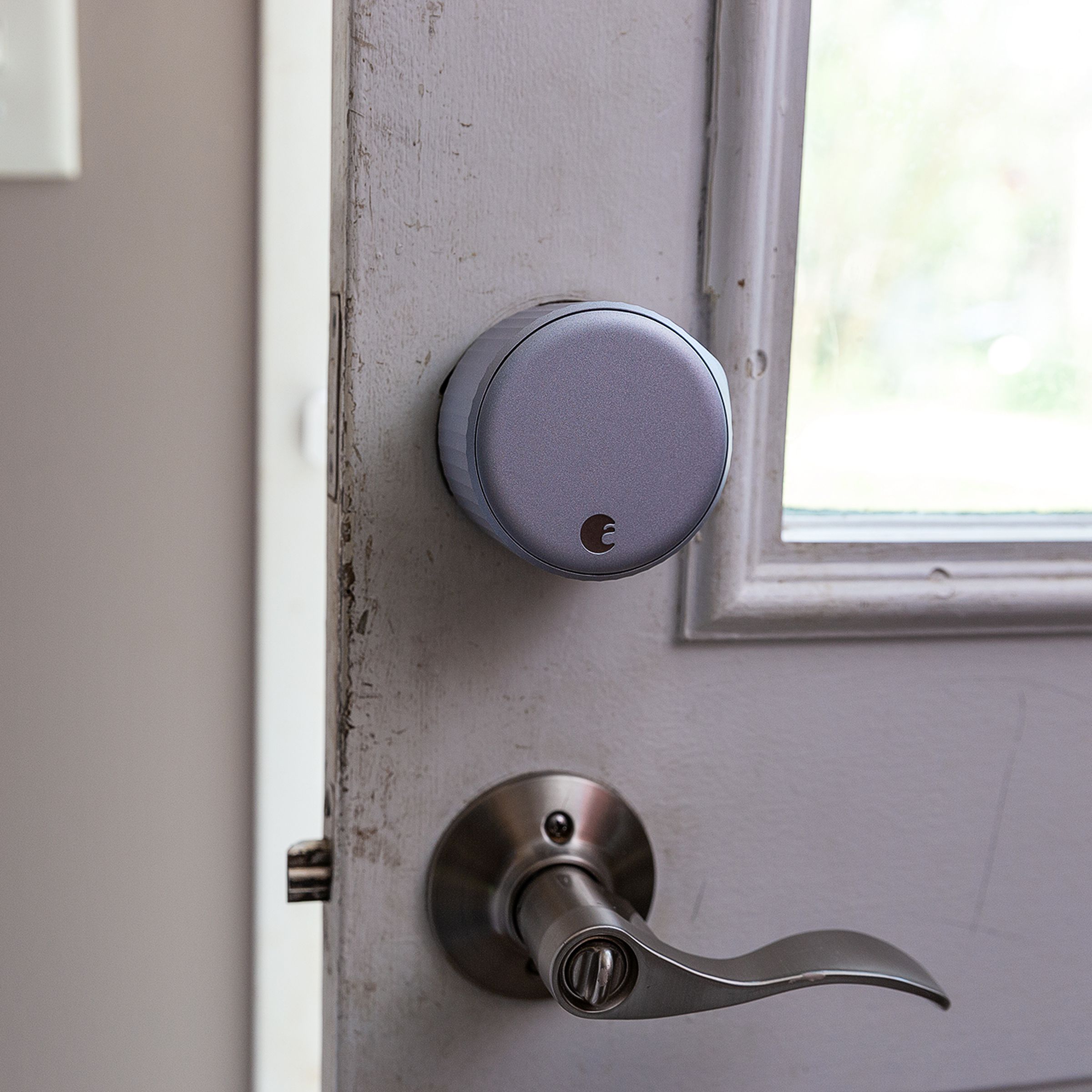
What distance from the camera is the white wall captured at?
21.9 inches

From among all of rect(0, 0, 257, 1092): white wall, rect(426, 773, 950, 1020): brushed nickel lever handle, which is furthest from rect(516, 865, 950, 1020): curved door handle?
rect(0, 0, 257, 1092): white wall

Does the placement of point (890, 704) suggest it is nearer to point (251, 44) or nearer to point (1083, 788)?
point (1083, 788)

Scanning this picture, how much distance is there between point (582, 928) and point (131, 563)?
0.42 m

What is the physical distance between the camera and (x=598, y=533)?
0.81 ft

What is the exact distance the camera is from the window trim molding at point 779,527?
0.30 metres

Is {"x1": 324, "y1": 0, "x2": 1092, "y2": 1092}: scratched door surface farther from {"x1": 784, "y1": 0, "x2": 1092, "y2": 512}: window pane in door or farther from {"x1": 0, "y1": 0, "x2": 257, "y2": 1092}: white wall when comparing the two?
{"x1": 0, "y1": 0, "x2": 257, "y2": 1092}: white wall

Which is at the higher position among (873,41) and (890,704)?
(873,41)

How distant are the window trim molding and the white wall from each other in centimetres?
37

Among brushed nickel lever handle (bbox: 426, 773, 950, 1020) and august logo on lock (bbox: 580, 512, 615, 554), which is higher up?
august logo on lock (bbox: 580, 512, 615, 554)

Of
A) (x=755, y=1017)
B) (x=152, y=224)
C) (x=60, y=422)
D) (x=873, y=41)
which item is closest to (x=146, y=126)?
(x=152, y=224)

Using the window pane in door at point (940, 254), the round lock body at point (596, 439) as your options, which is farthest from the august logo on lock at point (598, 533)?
the window pane in door at point (940, 254)

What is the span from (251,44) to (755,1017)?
553 mm

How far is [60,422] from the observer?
0.56 metres

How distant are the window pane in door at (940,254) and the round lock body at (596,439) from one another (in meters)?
0.09
